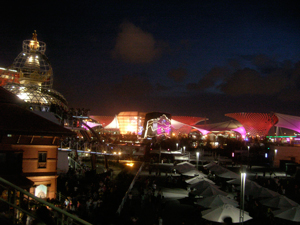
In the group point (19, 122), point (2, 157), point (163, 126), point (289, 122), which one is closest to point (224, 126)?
point (163, 126)

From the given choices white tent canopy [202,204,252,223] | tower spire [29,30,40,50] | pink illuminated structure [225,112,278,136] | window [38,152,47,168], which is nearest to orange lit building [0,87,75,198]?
window [38,152,47,168]

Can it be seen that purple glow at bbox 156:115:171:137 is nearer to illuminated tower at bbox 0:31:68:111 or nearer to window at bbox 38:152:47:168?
illuminated tower at bbox 0:31:68:111

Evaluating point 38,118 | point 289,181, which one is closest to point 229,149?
point 289,181

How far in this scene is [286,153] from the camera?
3209 centimetres

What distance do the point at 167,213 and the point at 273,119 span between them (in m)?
51.8

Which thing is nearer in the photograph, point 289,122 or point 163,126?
point 289,122

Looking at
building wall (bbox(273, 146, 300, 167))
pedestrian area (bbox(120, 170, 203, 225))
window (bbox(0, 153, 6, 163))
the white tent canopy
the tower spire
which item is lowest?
pedestrian area (bbox(120, 170, 203, 225))

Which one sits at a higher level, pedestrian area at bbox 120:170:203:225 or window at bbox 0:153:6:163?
window at bbox 0:153:6:163

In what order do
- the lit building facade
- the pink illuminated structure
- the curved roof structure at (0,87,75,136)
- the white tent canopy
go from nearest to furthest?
Answer: 1. the curved roof structure at (0,87,75,136)
2. the white tent canopy
3. the pink illuminated structure
4. the lit building facade

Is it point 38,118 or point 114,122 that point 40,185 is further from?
point 114,122

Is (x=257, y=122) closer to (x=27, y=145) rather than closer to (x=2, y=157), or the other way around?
(x=27, y=145)

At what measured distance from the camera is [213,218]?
36.7ft

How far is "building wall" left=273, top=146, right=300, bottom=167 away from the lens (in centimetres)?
3175

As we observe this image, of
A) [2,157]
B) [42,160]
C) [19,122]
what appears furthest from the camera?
[42,160]
